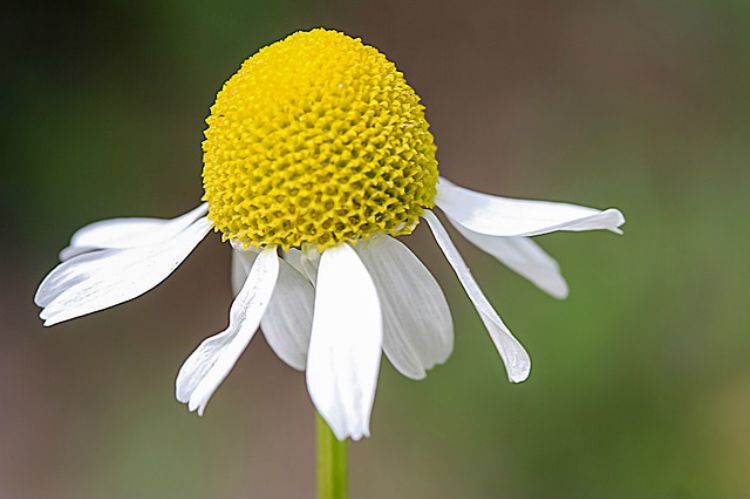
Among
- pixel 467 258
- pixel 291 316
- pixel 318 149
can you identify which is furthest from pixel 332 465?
pixel 467 258

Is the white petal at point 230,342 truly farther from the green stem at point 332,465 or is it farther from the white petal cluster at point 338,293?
the green stem at point 332,465

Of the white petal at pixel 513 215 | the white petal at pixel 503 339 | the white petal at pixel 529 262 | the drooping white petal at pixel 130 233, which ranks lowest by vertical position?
the white petal at pixel 503 339

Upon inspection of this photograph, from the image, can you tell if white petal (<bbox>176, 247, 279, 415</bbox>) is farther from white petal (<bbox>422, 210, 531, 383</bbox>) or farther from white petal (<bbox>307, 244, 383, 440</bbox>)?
white petal (<bbox>422, 210, 531, 383</bbox>)

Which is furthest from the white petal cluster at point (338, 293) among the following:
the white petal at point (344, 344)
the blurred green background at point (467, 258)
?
the blurred green background at point (467, 258)

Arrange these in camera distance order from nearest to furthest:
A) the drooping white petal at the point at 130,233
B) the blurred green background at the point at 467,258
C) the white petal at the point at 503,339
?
the white petal at the point at 503,339 → the drooping white petal at the point at 130,233 → the blurred green background at the point at 467,258

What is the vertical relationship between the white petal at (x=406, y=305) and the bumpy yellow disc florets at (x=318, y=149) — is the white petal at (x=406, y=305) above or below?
below

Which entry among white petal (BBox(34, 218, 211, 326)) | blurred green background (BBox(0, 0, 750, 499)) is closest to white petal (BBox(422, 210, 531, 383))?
white petal (BBox(34, 218, 211, 326))

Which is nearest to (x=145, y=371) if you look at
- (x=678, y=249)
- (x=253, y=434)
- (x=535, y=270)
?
(x=253, y=434)
